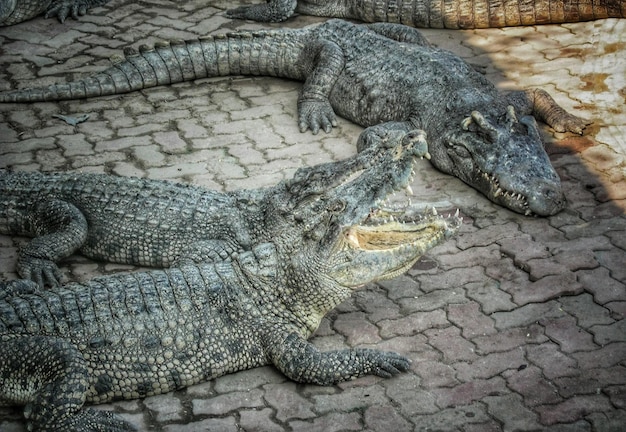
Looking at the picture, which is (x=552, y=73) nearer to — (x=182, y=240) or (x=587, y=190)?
(x=587, y=190)

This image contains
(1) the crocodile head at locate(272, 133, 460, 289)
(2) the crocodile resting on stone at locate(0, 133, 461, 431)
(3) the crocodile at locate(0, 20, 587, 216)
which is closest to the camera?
(2) the crocodile resting on stone at locate(0, 133, 461, 431)

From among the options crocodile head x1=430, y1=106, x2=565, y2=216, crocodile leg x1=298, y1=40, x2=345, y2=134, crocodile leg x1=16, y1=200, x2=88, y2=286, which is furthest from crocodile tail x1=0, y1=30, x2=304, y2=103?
crocodile leg x1=16, y1=200, x2=88, y2=286

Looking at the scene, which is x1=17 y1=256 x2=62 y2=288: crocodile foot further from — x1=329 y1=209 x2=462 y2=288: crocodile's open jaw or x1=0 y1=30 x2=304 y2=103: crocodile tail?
x1=0 y1=30 x2=304 y2=103: crocodile tail

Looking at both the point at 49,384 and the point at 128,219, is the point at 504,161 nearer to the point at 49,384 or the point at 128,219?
the point at 128,219

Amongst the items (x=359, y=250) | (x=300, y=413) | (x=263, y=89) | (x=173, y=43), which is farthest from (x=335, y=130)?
(x=300, y=413)

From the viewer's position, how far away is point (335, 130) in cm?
741

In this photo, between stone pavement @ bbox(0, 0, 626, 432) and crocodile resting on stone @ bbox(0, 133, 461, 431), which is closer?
crocodile resting on stone @ bbox(0, 133, 461, 431)

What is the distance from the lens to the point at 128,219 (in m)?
5.66

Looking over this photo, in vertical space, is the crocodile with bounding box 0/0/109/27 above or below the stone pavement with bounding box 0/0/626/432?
above

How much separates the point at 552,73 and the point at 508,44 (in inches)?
28.4

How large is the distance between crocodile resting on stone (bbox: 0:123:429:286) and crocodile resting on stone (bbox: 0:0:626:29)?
12.0ft

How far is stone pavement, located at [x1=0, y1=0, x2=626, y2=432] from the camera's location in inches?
177

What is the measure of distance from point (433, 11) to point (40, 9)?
3.95 m

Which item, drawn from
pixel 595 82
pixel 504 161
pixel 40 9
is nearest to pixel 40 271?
pixel 504 161
